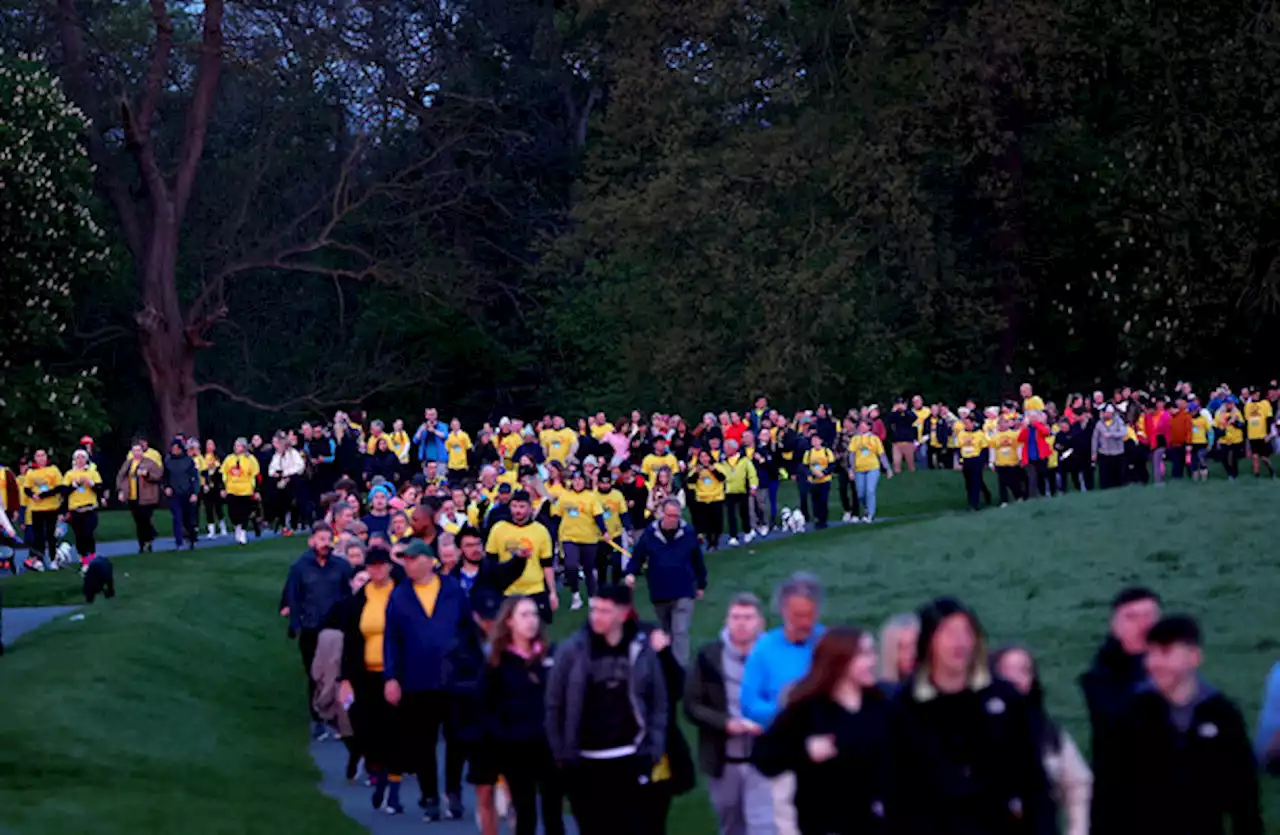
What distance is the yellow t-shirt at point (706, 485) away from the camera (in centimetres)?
3623

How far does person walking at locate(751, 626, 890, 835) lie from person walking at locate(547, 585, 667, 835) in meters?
2.13

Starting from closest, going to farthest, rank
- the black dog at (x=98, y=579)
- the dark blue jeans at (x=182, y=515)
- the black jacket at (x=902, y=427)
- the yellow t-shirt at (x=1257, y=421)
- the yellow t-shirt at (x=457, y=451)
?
the black dog at (x=98, y=579)
the dark blue jeans at (x=182, y=515)
the yellow t-shirt at (x=1257, y=421)
the yellow t-shirt at (x=457, y=451)
the black jacket at (x=902, y=427)

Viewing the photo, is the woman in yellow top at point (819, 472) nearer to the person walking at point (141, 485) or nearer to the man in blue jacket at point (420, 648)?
the person walking at point (141, 485)

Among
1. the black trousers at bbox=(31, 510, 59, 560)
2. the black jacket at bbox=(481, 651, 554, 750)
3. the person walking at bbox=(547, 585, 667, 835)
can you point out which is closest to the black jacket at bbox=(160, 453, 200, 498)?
the black trousers at bbox=(31, 510, 59, 560)

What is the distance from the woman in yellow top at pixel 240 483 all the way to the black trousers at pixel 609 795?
27.8 metres

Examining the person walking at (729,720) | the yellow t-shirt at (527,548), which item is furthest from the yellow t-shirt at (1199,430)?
the person walking at (729,720)

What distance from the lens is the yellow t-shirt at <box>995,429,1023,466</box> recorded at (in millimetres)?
38875

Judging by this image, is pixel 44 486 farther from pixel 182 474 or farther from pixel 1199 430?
pixel 1199 430

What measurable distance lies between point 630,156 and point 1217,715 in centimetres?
5496

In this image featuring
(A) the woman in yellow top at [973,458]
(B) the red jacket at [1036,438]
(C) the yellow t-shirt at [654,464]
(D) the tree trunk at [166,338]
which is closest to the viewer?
(C) the yellow t-shirt at [654,464]

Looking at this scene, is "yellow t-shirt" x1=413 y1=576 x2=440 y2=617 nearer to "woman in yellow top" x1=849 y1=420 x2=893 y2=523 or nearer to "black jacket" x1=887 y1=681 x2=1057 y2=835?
"black jacket" x1=887 y1=681 x2=1057 y2=835

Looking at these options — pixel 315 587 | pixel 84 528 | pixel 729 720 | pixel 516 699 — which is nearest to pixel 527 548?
Result: pixel 315 587

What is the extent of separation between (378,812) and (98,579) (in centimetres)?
1556

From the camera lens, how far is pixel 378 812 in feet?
53.1
